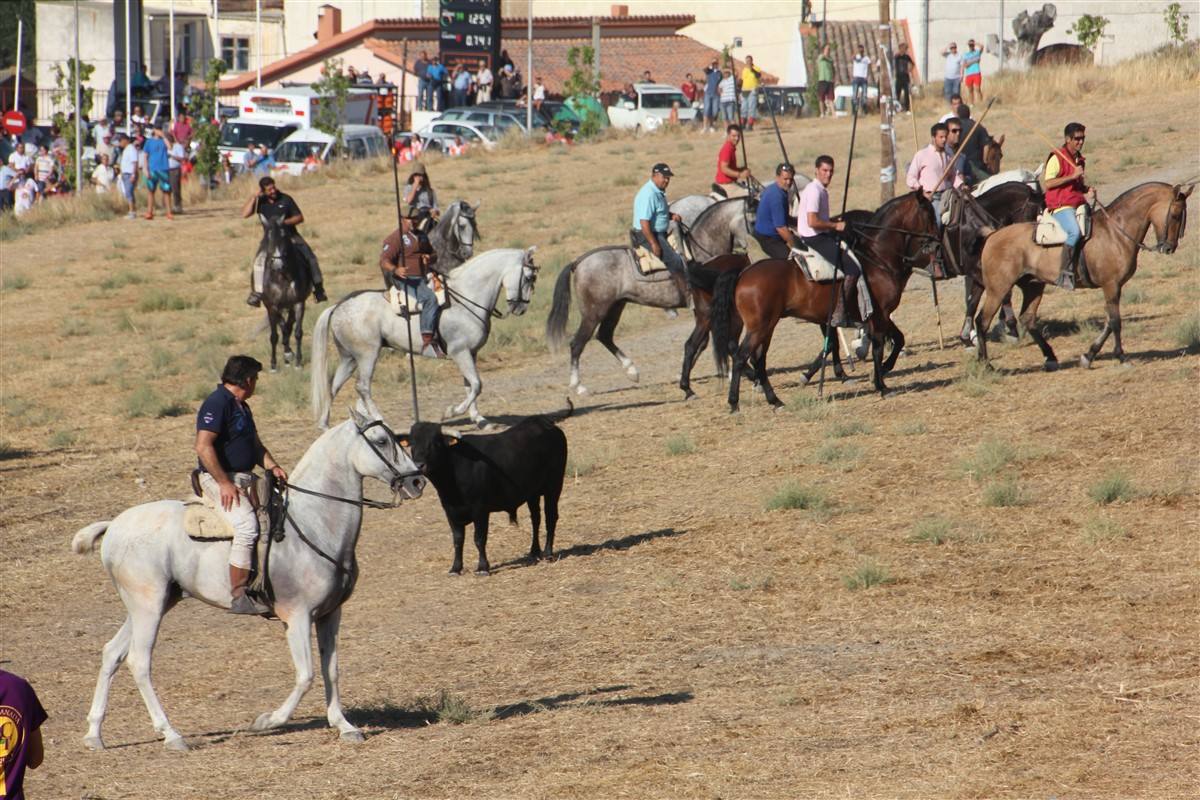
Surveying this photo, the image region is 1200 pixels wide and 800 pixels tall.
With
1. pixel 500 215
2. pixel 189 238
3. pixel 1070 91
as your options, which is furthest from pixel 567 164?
pixel 1070 91

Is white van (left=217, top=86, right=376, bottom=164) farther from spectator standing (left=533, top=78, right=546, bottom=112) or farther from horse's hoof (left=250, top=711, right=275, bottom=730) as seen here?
horse's hoof (left=250, top=711, right=275, bottom=730)

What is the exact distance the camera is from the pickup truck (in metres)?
54.6

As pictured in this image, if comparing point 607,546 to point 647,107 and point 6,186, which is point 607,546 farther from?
point 647,107

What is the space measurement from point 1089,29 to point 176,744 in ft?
159

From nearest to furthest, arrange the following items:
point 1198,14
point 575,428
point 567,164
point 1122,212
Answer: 1. point 1122,212
2. point 575,428
3. point 567,164
4. point 1198,14

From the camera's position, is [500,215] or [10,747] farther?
[500,215]

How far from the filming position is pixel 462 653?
39.1 ft

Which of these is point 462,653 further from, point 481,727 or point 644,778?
point 644,778

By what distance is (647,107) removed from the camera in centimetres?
5512

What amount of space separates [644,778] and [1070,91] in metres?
40.2

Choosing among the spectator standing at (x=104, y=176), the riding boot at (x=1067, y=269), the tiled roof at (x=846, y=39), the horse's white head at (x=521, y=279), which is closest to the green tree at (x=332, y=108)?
the spectator standing at (x=104, y=176)

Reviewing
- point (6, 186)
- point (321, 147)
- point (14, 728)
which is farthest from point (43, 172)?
point (14, 728)

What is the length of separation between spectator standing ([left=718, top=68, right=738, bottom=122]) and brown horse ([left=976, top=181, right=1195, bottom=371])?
1104 inches

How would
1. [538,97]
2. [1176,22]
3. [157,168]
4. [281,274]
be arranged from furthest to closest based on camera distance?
1. [538,97]
2. [1176,22]
3. [157,168]
4. [281,274]
